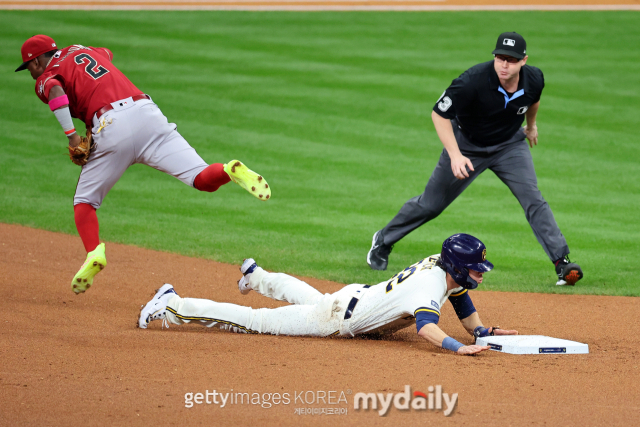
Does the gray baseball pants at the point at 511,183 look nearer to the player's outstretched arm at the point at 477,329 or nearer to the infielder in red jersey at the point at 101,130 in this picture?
the player's outstretched arm at the point at 477,329

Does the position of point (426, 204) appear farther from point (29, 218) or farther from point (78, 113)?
point (29, 218)

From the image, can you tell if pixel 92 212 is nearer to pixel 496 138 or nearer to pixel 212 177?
pixel 212 177

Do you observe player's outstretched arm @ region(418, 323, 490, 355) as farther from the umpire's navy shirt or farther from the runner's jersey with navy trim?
the umpire's navy shirt

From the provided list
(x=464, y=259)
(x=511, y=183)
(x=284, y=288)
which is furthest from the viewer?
(x=511, y=183)

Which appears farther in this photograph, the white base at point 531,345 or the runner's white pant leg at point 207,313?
the runner's white pant leg at point 207,313

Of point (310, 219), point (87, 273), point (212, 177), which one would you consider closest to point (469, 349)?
point (212, 177)

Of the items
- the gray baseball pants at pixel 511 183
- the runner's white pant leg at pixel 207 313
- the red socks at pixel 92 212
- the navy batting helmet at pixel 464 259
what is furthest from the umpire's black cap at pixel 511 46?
the runner's white pant leg at pixel 207 313
